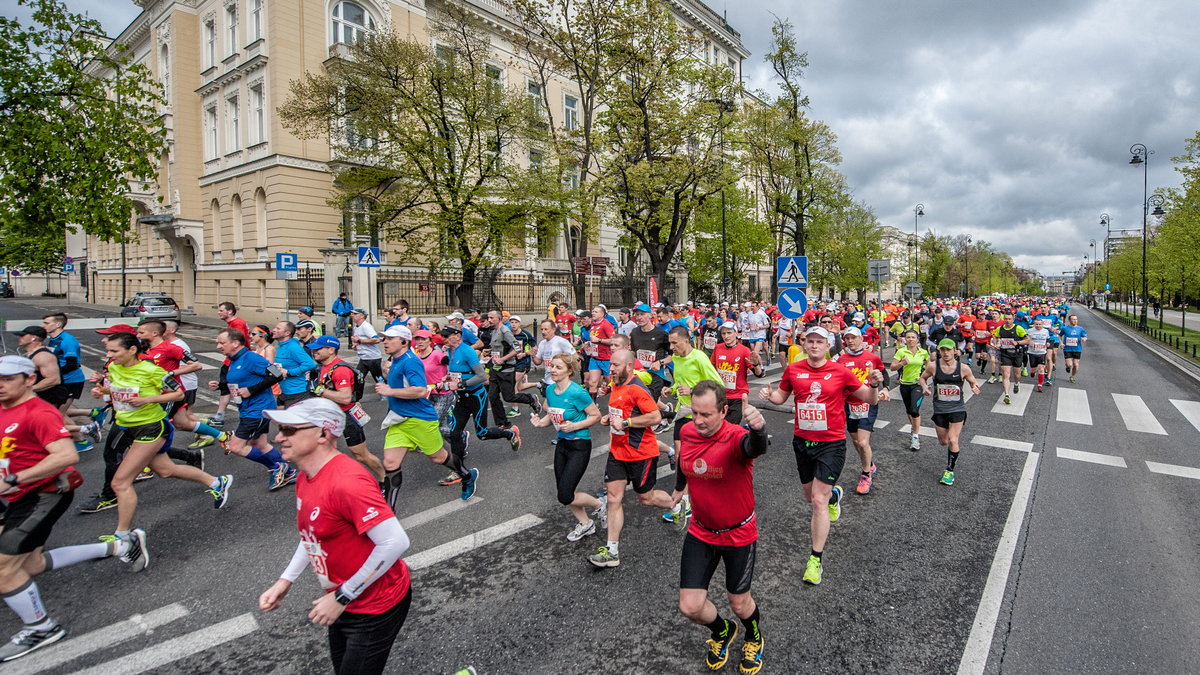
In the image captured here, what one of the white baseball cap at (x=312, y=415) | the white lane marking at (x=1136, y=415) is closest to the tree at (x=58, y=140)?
the white baseball cap at (x=312, y=415)

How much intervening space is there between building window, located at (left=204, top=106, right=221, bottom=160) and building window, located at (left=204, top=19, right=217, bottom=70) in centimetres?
224

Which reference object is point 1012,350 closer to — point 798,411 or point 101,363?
point 798,411

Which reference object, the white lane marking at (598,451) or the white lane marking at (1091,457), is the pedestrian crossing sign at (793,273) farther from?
the white lane marking at (598,451)

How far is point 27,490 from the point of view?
12.6ft

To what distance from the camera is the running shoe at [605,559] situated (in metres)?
4.76

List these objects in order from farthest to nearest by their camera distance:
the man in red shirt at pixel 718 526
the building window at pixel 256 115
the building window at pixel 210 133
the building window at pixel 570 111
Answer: the building window at pixel 570 111
the building window at pixel 210 133
the building window at pixel 256 115
the man in red shirt at pixel 718 526

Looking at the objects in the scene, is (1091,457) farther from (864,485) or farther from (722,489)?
(722,489)

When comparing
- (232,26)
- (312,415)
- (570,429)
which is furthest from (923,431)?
(232,26)

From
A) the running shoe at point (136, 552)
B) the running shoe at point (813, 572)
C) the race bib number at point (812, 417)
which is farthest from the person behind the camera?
the race bib number at point (812, 417)

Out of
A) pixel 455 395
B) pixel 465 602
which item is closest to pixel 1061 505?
pixel 465 602

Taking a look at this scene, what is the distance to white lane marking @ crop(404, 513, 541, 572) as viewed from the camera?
4.94 metres

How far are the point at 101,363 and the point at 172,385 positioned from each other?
15.1 meters

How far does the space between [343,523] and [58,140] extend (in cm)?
1473

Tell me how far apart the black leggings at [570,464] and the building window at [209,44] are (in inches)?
1398
